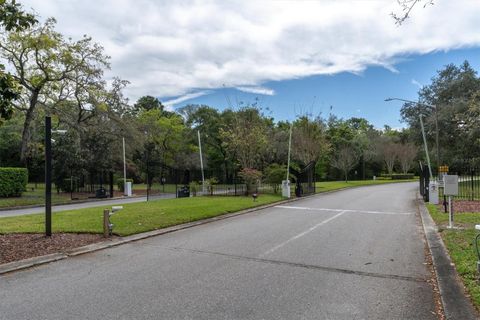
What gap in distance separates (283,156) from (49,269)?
3705 centimetres

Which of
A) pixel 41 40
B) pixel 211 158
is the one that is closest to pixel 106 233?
pixel 41 40

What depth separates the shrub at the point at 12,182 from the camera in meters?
23.2

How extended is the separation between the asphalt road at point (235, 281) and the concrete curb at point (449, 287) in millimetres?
215

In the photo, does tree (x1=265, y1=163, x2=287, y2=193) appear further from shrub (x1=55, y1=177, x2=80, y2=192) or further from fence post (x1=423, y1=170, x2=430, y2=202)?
shrub (x1=55, y1=177, x2=80, y2=192)

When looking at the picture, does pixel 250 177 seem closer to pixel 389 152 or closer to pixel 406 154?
pixel 389 152

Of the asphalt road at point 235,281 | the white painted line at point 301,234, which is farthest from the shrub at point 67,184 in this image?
the asphalt road at point 235,281

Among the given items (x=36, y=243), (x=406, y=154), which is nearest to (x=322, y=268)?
(x=36, y=243)

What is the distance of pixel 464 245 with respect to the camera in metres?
7.93

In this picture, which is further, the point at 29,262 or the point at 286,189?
the point at 286,189

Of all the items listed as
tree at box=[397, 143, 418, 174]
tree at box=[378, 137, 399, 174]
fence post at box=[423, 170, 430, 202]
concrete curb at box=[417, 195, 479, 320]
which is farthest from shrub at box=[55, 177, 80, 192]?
tree at box=[397, 143, 418, 174]

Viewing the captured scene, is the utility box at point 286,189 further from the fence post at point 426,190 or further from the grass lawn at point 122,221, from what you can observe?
the grass lawn at point 122,221

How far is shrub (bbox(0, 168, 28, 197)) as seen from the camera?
76.1 ft

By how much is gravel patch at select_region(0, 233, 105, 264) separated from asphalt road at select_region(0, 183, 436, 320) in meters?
0.78

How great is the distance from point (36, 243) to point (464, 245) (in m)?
8.75
